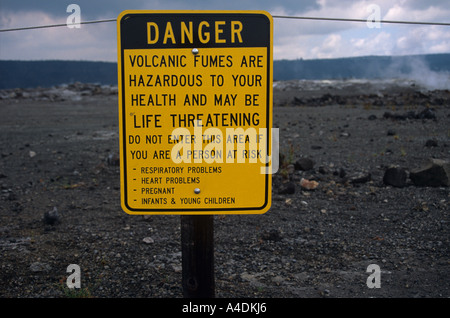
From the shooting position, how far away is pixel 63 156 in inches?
337

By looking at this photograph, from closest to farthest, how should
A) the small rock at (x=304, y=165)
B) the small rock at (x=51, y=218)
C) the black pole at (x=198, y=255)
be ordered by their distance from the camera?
the black pole at (x=198, y=255), the small rock at (x=51, y=218), the small rock at (x=304, y=165)

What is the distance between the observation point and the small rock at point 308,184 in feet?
19.3

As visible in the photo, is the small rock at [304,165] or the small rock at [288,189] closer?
the small rock at [288,189]

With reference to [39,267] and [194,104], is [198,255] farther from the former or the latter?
[39,267]

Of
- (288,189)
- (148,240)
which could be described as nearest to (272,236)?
(148,240)

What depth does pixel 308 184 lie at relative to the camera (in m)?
5.93

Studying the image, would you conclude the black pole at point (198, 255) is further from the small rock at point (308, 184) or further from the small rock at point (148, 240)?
the small rock at point (308, 184)

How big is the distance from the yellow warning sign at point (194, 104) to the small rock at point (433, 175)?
15.3 feet

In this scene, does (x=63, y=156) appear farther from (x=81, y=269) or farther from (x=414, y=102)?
(x=414, y=102)

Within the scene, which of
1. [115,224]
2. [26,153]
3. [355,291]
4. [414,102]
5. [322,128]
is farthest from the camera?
[414,102]

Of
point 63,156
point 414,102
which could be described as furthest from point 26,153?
point 414,102

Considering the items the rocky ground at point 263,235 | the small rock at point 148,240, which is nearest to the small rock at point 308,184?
the rocky ground at point 263,235

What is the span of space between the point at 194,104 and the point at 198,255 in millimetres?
733
